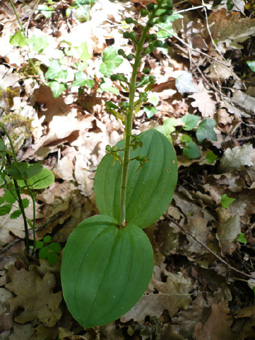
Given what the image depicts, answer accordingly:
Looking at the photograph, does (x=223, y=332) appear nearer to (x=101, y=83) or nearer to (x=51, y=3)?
(x=101, y=83)

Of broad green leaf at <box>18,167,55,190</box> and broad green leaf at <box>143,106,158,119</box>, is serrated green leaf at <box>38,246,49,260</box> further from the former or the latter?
broad green leaf at <box>143,106,158,119</box>

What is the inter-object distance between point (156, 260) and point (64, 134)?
1.47 meters

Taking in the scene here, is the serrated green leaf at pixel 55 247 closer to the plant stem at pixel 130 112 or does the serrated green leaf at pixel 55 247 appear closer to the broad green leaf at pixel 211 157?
the plant stem at pixel 130 112

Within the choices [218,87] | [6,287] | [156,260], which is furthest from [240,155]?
[6,287]

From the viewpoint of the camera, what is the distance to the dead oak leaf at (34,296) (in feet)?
5.61

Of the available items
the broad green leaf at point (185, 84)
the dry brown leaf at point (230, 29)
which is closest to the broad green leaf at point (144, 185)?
the broad green leaf at point (185, 84)

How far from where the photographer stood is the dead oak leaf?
5.61 ft

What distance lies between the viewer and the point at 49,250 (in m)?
1.93

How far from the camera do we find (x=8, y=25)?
10.7 ft

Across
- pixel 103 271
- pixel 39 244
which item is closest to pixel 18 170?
pixel 39 244

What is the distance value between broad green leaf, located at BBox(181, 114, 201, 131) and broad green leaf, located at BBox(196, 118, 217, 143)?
0.05 m

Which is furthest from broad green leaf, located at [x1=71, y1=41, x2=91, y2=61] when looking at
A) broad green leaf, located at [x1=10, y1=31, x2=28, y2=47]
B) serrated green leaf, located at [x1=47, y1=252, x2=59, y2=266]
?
serrated green leaf, located at [x1=47, y1=252, x2=59, y2=266]

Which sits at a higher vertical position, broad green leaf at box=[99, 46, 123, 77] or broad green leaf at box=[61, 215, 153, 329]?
broad green leaf at box=[99, 46, 123, 77]

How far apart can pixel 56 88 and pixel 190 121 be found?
1381 mm
